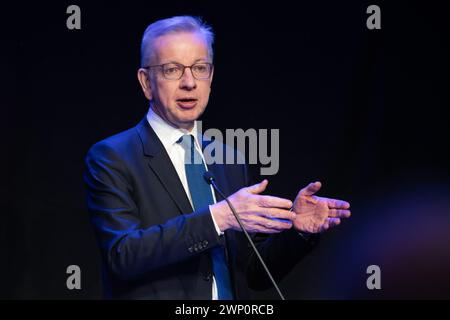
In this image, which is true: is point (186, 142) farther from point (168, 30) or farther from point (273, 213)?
point (273, 213)

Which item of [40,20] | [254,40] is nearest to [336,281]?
[254,40]

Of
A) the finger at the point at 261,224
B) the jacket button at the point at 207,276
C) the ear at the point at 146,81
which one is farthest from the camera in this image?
the ear at the point at 146,81

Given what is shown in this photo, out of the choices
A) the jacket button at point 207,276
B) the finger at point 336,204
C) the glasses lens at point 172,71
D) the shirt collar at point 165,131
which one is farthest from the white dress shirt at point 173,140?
the finger at point 336,204

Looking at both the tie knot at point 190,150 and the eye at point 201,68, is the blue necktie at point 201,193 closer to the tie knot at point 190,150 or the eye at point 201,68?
the tie knot at point 190,150

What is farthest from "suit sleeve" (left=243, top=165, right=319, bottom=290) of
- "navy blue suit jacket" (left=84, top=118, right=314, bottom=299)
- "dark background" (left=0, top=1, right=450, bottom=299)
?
"dark background" (left=0, top=1, right=450, bottom=299)

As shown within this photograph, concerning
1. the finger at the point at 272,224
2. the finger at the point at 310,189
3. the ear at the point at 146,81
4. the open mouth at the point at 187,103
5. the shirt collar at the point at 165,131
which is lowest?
the finger at the point at 272,224

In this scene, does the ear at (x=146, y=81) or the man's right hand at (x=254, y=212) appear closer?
the man's right hand at (x=254, y=212)

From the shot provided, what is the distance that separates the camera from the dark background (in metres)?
3.20

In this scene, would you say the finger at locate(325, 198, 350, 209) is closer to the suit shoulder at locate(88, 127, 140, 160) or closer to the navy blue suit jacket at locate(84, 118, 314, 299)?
the navy blue suit jacket at locate(84, 118, 314, 299)

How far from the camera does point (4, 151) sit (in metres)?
3.13

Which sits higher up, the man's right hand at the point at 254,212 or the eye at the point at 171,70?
the eye at the point at 171,70

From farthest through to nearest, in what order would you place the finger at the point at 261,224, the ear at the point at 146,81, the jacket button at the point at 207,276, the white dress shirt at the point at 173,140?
1. the ear at the point at 146,81
2. the white dress shirt at the point at 173,140
3. the jacket button at the point at 207,276
4. the finger at the point at 261,224

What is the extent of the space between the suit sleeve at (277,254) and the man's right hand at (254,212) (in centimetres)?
29

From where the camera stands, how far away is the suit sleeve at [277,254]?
2.25 metres
